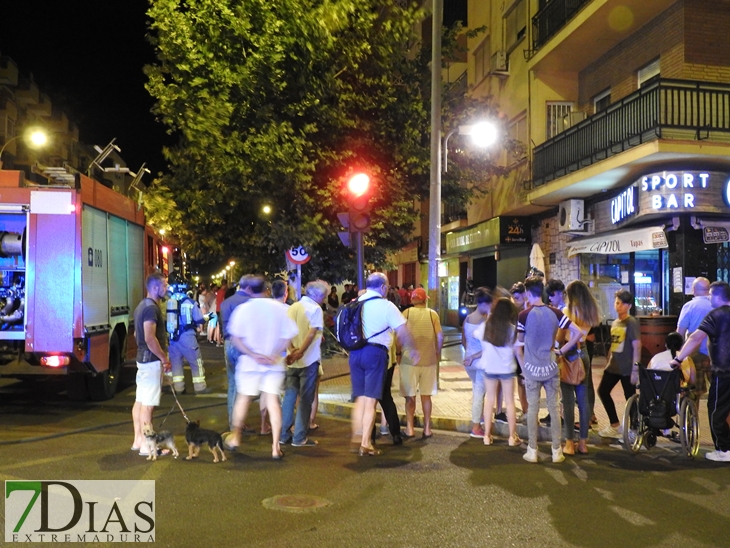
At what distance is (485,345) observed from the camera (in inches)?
310

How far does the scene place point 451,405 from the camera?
10.0 m

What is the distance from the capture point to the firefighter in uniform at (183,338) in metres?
11.2

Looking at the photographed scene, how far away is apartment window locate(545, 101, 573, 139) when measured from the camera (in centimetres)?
1834

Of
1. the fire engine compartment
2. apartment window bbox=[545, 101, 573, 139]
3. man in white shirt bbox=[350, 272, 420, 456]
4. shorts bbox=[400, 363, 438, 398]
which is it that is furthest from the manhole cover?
apartment window bbox=[545, 101, 573, 139]

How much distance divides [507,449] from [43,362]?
5954 mm

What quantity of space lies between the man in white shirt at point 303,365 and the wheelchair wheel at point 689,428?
3762mm

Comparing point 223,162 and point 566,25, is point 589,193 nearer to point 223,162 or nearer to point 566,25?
point 566,25

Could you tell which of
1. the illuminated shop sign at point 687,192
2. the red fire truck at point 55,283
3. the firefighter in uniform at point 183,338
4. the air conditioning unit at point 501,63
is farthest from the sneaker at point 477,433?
the air conditioning unit at point 501,63

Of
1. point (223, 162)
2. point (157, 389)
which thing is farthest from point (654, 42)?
point (157, 389)

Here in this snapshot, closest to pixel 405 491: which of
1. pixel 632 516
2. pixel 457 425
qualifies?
pixel 632 516

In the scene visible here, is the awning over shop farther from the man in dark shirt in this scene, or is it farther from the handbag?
the handbag

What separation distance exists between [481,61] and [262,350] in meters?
18.6

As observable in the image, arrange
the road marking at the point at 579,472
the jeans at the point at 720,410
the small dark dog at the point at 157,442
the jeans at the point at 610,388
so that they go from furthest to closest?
the jeans at the point at 610,388, the jeans at the point at 720,410, the small dark dog at the point at 157,442, the road marking at the point at 579,472

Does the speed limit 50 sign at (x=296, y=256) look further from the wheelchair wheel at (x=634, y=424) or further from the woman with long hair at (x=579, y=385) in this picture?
the wheelchair wheel at (x=634, y=424)
